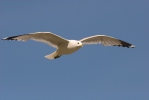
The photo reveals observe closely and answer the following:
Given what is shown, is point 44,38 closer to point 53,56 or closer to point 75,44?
point 53,56

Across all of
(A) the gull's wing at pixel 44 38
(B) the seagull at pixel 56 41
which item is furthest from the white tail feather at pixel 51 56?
(A) the gull's wing at pixel 44 38

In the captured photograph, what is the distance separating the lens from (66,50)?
13.6m

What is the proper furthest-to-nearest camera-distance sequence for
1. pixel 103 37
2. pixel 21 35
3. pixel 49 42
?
pixel 103 37
pixel 49 42
pixel 21 35

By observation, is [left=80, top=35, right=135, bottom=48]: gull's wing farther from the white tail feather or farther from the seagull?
the white tail feather

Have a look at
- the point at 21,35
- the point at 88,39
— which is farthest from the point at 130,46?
the point at 21,35

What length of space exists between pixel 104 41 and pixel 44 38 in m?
2.48

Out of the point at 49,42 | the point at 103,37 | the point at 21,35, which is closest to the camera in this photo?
the point at 21,35

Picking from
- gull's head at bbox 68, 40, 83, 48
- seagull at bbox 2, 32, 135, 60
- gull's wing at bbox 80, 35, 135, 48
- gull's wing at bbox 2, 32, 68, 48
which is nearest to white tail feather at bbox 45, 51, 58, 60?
seagull at bbox 2, 32, 135, 60

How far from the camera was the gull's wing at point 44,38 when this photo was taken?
13.2 meters

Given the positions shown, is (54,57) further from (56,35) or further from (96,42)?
(96,42)

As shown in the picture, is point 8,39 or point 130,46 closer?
point 8,39

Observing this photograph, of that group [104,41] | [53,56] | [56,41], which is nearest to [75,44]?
[56,41]

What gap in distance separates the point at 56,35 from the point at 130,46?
3471 mm

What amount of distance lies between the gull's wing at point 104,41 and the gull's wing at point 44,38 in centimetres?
108
